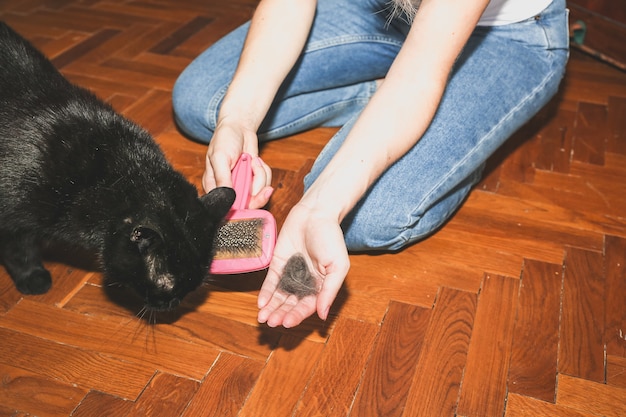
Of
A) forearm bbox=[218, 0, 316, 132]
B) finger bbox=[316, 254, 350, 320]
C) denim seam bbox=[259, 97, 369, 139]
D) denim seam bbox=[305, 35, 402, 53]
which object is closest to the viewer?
finger bbox=[316, 254, 350, 320]

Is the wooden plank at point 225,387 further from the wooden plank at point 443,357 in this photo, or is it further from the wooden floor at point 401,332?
the wooden plank at point 443,357

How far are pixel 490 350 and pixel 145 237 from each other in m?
0.69

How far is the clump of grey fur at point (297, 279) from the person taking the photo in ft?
3.52

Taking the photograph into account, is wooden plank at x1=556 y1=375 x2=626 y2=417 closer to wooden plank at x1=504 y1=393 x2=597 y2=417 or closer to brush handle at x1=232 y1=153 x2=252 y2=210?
wooden plank at x1=504 y1=393 x2=597 y2=417

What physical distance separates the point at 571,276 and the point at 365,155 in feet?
1.94

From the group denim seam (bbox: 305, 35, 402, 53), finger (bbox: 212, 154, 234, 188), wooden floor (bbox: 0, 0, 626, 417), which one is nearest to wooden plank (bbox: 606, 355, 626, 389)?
wooden floor (bbox: 0, 0, 626, 417)

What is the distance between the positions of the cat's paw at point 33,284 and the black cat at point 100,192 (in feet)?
0.34

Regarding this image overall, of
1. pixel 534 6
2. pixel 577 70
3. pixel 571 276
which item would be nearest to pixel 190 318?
pixel 571 276

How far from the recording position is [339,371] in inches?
46.6

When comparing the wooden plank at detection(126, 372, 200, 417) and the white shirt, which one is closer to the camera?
the wooden plank at detection(126, 372, 200, 417)

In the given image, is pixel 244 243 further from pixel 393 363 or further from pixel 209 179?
pixel 393 363

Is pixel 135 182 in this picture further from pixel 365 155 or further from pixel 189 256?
pixel 365 155

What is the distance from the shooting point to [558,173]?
1.77 metres

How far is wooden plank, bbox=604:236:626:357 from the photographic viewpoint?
4.11 ft
